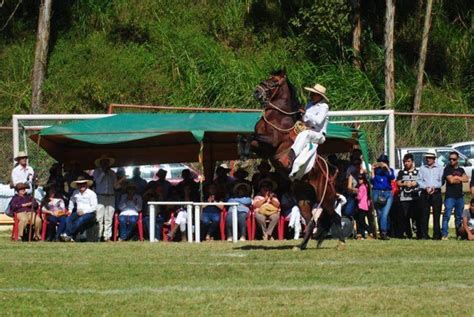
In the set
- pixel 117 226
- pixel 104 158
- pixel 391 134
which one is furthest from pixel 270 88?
pixel 391 134

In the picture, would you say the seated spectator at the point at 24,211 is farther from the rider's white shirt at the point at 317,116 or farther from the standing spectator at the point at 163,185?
the rider's white shirt at the point at 317,116

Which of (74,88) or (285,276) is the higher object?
(74,88)

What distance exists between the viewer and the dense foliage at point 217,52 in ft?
125

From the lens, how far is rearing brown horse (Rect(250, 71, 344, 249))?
17.3 m

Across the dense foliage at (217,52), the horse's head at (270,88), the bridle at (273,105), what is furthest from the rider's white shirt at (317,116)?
the dense foliage at (217,52)

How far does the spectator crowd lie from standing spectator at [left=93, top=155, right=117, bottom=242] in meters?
0.02

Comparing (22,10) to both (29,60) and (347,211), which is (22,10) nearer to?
(29,60)

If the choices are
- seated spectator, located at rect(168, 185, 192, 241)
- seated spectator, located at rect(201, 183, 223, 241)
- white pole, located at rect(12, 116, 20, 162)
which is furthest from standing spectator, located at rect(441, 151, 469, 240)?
white pole, located at rect(12, 116, 20, 162)

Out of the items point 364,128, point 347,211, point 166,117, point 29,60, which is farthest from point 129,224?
point 29,60

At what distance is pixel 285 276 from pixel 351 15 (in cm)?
2882

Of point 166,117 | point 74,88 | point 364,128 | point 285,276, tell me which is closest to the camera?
point 285,276

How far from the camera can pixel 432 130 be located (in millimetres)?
28719

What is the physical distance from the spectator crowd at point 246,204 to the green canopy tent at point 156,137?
0.72 meters

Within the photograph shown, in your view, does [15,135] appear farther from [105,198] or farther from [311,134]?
[311,134]
